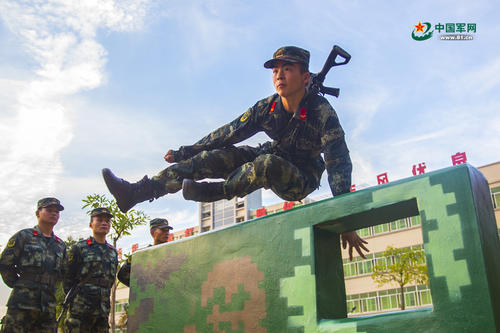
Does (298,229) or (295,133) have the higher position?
(295,133)

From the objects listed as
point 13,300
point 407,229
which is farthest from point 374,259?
point 13,300

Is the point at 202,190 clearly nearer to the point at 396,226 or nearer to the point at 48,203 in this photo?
the point at 48,203

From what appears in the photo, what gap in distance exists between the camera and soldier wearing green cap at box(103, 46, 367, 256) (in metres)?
4.26

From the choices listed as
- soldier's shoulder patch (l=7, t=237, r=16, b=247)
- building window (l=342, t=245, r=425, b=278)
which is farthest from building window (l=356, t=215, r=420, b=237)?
soldier's shoulder patch (l=7, t=237, r=16, b=247)

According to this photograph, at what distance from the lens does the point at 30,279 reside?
585 centimetres

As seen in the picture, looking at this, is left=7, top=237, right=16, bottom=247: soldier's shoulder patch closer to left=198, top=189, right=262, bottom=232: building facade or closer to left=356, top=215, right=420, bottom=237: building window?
left=356, top=215, right=420, bottom=237: building window

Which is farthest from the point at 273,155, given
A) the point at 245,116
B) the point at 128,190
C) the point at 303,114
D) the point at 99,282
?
the point at 99,282

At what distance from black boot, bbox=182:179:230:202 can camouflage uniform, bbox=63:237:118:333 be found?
2.45 meters

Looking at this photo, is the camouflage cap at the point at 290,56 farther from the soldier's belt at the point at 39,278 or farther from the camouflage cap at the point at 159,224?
the soldier's belt at the point at 39,278

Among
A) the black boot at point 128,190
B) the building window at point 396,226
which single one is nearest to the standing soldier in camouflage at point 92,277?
the black boot at point 128,190

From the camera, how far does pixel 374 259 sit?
30.3 m

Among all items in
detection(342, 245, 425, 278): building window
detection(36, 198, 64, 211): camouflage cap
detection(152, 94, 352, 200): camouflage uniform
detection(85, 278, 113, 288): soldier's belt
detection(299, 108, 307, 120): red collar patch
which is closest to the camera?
detection(152, 94, 352, 200): camouflage uniform

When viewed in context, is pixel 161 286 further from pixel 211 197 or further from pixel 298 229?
pixel 298 229

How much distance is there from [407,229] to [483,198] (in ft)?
96.4
